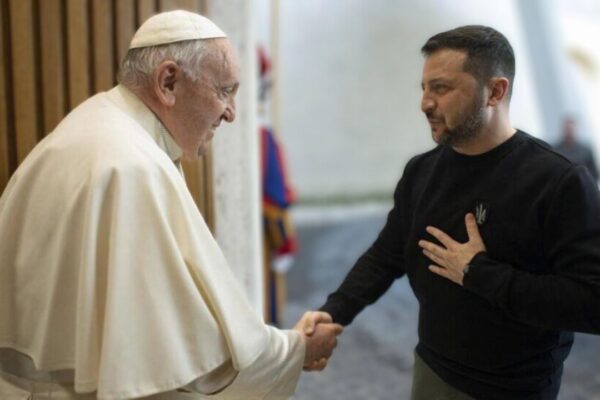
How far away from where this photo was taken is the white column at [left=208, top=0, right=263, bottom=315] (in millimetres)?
2865

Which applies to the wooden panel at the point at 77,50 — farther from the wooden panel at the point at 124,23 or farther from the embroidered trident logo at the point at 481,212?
the embroidered trident logo at the point at 481,212

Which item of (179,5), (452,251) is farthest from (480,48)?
(179,5)

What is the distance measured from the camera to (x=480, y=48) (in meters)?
1.63

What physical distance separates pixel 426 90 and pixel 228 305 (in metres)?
0.74

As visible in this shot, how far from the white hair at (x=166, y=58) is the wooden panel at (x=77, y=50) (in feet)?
2.29

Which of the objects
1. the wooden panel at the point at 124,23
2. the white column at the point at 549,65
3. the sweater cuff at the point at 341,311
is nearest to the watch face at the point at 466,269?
the sweater cuff at the point at 341,311

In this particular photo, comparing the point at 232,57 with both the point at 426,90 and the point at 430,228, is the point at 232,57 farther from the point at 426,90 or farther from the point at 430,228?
the point at 430,228

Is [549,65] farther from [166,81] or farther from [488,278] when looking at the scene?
[166,81]

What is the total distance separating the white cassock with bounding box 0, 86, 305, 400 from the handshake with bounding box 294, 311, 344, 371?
32 cm

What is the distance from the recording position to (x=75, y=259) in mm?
1469

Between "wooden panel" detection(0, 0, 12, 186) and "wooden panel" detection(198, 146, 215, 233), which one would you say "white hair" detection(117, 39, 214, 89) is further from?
"wooden panel" detection(198, 146, 215, 233)

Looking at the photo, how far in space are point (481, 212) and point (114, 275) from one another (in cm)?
88

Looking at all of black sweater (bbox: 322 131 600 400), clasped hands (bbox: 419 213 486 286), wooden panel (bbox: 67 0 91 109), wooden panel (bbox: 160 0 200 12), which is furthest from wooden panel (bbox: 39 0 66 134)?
clasped hands (bbox: 419 213 486 286)

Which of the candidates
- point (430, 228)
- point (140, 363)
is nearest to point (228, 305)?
point (140, 363)
